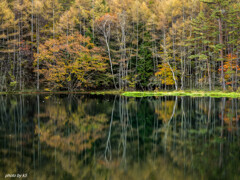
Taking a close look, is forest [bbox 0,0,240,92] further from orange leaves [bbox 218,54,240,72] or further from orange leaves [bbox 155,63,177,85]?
orange leaves [bbox 218,54,240,72]

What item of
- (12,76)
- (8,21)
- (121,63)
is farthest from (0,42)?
(121,63)

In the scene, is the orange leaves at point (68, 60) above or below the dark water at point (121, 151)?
above

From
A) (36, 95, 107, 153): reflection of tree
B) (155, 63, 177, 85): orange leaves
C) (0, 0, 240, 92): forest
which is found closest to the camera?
(36, 95, 107, 153): reflection of tree

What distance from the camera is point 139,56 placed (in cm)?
3453

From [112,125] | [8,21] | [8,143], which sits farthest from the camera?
[8,21]

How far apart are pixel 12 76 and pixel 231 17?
30349 millimetres

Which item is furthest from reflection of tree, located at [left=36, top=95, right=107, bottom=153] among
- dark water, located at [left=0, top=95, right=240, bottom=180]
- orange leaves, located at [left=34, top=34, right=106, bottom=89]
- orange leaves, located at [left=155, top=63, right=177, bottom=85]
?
orange leaves, located at [left=155, top=63, right=177, bottom=85]

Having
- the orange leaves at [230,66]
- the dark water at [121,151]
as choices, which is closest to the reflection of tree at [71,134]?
the dark water at [121,151]

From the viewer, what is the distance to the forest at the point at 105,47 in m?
31.2

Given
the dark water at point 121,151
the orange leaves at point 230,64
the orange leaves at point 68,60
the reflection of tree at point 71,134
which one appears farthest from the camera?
the orange leaves at point 68,60

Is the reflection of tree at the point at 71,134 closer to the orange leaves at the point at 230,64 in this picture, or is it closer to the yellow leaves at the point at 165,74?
the orange leaves at the point at 230,64

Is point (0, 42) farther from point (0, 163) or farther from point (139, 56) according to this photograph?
point (0, 163)

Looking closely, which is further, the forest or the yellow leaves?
the yellow leaves

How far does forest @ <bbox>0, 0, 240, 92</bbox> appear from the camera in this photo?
102 ft
